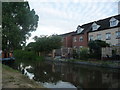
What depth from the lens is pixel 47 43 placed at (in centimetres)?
2955

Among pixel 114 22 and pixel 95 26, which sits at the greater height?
pixel 114 22

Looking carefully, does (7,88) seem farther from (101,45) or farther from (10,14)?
(101,45)

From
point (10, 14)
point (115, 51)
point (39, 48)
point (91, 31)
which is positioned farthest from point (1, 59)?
point (91, 31)

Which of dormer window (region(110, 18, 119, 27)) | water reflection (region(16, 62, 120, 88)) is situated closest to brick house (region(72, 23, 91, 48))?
dormer window (region(110, 18, 119, 27))

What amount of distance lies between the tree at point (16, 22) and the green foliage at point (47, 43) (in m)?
6.36

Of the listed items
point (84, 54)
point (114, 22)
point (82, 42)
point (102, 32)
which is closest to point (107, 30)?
point (102, 32)

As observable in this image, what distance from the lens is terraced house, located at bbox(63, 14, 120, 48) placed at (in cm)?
2620

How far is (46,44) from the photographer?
29.7 metres

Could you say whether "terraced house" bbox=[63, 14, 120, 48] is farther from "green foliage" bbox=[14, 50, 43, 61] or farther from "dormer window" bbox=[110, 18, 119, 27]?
"green foliage" bbox=[14, 50, 43, 61]

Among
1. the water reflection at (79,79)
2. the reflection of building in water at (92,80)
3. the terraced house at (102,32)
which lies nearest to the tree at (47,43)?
the terraced house at (102,32)

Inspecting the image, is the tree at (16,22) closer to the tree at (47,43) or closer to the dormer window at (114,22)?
the tree at (47,43)

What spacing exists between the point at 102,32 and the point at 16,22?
17892mm

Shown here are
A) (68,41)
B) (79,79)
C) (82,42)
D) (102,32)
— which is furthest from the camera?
(68,41)

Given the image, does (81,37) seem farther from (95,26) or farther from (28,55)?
(28,55)
